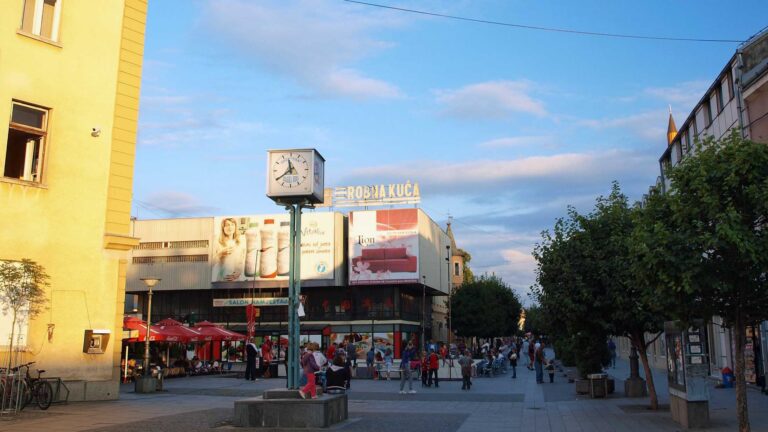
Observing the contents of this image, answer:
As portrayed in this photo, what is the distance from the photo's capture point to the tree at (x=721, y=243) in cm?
1119

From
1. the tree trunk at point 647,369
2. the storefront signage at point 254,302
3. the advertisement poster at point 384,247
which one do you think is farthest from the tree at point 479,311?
the tree trunk at point 647,369

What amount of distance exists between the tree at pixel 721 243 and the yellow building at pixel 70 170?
1484 cm

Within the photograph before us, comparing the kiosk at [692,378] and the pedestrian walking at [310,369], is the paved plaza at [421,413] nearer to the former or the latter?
the kiosk at [692,378]

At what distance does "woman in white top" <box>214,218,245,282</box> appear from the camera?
6600cm

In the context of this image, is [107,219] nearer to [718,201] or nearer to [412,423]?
[412,423]

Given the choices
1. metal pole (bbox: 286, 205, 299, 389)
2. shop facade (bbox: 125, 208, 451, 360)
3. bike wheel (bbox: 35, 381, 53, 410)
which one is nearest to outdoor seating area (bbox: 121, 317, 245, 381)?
bike wheel (bbox: 35, 381, 53, 410)

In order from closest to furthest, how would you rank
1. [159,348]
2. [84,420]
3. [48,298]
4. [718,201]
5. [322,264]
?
[718,201] → [84,420] → [48,298] → [159,348] → [322,264]

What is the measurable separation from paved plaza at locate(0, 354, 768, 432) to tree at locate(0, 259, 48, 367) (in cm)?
252

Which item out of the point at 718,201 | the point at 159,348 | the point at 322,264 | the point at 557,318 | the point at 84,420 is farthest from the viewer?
the point at 322,264

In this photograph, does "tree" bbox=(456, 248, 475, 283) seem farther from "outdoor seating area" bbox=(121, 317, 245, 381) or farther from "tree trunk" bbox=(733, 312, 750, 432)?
"tree trunk" bbox=(733, 312, 750, 432)

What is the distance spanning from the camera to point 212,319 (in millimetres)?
67438

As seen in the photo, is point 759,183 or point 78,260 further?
point 78,260

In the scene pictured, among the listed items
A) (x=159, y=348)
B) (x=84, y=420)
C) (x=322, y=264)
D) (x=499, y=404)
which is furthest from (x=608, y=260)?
(x=322, y=264)

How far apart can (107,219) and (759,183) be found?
662 inches
